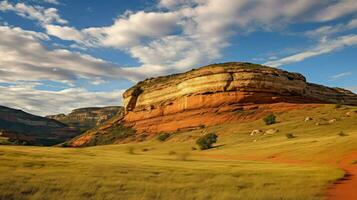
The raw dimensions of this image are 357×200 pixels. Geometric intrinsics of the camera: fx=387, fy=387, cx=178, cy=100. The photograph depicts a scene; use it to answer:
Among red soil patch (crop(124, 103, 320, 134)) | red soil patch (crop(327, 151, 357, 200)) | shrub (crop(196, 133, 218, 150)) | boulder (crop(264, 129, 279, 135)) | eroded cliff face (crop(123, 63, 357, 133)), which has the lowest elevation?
red soil patch (crop(327, 151, 357, 200))

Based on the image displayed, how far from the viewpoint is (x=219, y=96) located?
412 ft

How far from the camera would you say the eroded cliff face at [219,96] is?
118312 mm

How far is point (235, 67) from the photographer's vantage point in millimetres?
131250

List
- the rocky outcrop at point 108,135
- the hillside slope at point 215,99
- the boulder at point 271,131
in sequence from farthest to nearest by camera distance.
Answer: the rocky outcrop at point 108,135 < the hillside slope at point 215,99 < the boulder at point 271,131

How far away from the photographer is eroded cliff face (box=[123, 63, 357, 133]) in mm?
118312

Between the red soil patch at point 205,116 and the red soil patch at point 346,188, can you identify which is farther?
the red soil patch at point 205,116

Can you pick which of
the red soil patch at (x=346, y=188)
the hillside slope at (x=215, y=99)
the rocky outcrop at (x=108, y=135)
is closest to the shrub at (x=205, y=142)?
the hillside slope at (x=215, y=99)

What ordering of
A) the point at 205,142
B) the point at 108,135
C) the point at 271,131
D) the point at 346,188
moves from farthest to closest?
the point at 108,135
the point at 271,131
the point at 205,142
the point at 346,188

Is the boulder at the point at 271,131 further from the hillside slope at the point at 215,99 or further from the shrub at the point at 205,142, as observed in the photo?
the hillside slope at the point at 215,99

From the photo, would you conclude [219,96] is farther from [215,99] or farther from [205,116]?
[205,116]

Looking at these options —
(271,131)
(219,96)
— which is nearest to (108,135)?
(219,96)

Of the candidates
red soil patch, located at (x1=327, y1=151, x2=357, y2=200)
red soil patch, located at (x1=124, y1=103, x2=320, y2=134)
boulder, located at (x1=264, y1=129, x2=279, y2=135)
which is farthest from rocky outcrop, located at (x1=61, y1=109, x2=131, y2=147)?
red soil patch, located at (x1=327, y1=151, x2=357, y2=200)

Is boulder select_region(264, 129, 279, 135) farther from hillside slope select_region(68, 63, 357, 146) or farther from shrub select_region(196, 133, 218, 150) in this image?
hillside slope select_region(68, 63, 357, 146)

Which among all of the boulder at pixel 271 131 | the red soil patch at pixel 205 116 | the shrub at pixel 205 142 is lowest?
the shrub at pixel 205 142
